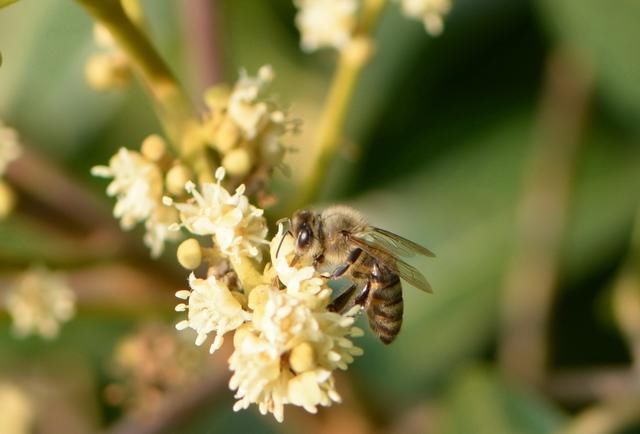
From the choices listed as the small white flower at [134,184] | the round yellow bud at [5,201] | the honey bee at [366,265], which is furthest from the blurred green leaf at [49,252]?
the honey bee at [366,265]

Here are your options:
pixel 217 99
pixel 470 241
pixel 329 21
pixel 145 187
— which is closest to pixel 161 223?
pixel 145 187

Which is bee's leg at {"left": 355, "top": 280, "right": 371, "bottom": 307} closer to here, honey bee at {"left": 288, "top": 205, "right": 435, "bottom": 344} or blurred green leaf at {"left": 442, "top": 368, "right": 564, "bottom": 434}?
honey bee at {"left": 288, "top": 205, "right": 435, "bottom": 344}

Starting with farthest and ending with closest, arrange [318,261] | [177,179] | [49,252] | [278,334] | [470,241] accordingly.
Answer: [470,241]
[49,252]
[318,261]
[177,179]
[278,334]

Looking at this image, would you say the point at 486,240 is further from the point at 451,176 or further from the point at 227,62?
the point at 227,62

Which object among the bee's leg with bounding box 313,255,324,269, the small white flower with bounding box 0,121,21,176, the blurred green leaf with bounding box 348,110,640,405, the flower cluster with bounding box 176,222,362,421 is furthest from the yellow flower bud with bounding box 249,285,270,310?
the blurred green leaf with bounding box 348,110,640,405

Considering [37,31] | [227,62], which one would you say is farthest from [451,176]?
[37,31]

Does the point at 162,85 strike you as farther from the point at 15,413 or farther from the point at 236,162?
the point at 15,413

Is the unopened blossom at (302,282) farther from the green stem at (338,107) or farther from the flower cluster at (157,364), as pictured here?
the flower cluster at (157,364)
